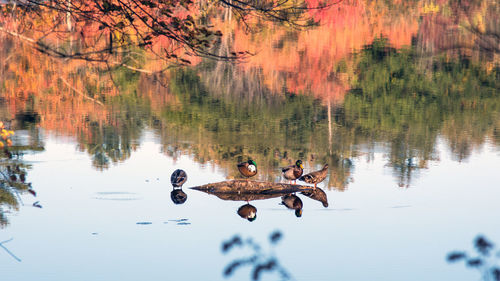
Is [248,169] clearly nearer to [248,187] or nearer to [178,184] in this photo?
[248,187]

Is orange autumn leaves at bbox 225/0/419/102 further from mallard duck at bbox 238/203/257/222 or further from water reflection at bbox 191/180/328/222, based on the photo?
mallard duck at bbox 238/203/257/222

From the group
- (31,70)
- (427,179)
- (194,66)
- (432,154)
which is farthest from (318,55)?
(427,179)

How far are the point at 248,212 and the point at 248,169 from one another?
175cm

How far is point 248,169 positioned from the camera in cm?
1430

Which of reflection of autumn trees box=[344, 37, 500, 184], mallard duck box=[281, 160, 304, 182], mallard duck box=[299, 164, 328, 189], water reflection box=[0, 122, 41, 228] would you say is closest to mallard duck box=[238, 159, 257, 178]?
mallard duck box=[281, 160, 304, 182]

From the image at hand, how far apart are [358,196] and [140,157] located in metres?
5.46

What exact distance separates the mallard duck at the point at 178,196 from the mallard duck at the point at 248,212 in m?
1.10

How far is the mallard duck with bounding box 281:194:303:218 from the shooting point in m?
12.8

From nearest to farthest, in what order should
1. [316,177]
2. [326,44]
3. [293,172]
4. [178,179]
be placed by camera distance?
[178,179] → [293,172] → [316,177] → [326,44]

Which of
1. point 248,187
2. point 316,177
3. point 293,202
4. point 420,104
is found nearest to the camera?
point 293,202

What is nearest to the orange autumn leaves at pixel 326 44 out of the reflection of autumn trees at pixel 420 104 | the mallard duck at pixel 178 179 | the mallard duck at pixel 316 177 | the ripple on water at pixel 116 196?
the reflection of autumn trees at pixel 420 104

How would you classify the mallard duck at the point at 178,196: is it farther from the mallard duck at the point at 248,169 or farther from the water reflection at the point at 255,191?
the mallard duck at the point at 248,169

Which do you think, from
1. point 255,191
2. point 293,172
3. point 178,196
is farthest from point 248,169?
point 178,196

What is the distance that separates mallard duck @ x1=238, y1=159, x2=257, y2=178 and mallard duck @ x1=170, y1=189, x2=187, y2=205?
1.36 m
